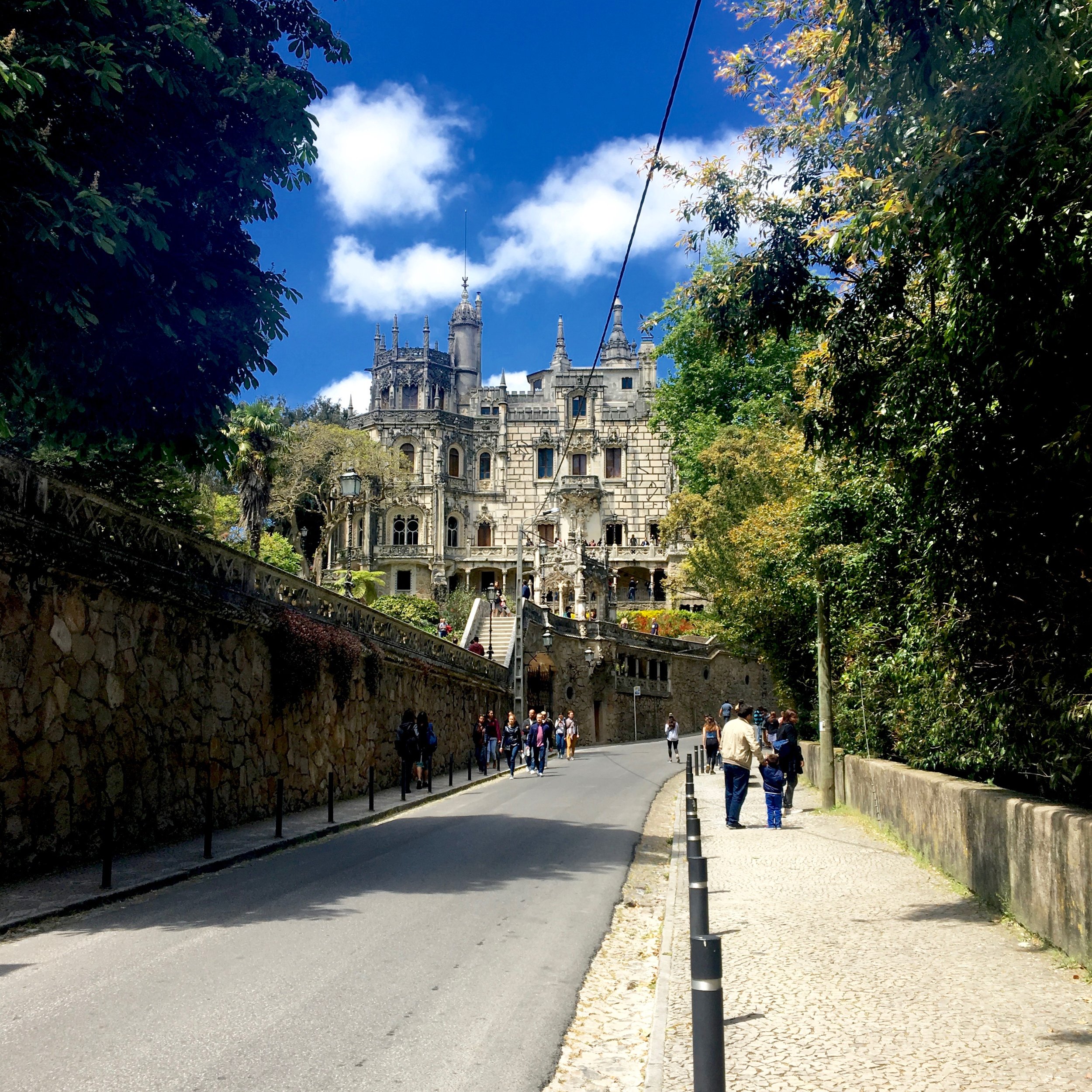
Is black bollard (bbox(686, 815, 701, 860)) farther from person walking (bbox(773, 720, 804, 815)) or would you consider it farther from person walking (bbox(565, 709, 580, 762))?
person walking (bbox(565, 709, 580, 762))

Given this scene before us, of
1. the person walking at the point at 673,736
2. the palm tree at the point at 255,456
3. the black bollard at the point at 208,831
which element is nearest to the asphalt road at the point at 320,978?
the black bollard at the point at 208,831

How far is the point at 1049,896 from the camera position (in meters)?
7.46

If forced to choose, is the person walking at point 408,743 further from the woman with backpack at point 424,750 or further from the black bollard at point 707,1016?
the black bollard at point 707,1016

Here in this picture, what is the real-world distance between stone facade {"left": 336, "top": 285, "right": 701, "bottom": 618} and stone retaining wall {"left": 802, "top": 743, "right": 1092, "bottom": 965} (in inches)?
2354

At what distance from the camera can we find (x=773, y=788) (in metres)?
15.8

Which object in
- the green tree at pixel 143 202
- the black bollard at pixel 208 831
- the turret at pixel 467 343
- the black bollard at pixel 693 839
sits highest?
the turret at pixel 467 343

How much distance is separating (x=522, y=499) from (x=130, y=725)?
223ft

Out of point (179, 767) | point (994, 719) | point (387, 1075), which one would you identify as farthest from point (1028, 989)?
point (179, 767)

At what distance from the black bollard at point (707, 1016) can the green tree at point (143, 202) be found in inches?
321

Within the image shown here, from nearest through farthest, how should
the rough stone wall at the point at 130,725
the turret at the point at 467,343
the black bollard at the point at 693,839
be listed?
the black bollard at the point at 693,839, the rough stone wall at the point at 130,725, the turret at the point at 467,343

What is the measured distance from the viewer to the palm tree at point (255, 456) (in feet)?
122

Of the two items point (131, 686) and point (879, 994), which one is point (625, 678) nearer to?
point (131, 686)

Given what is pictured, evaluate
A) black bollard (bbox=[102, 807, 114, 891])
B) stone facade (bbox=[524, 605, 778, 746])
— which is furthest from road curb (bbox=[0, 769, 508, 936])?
stone facade (bbox=[524, 605, 778, 746])

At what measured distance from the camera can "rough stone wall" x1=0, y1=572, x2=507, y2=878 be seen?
11328 millimetres
